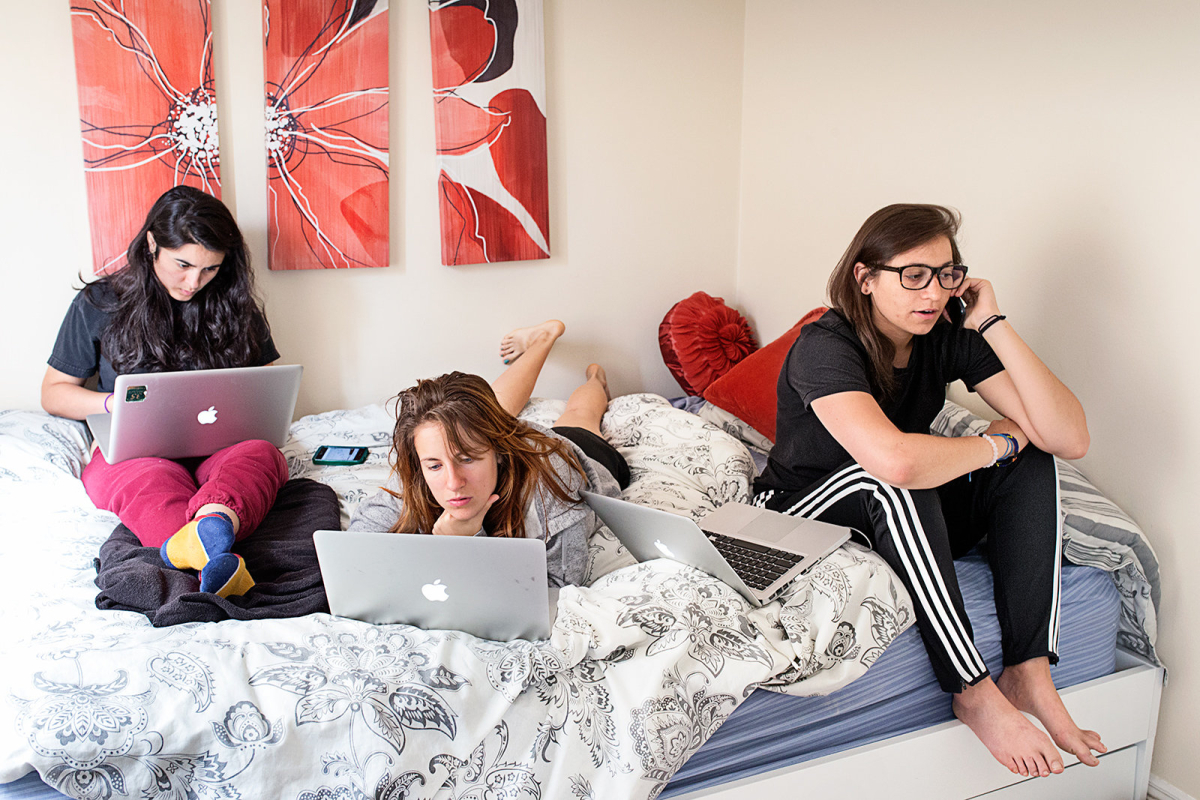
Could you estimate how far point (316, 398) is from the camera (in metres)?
2.67

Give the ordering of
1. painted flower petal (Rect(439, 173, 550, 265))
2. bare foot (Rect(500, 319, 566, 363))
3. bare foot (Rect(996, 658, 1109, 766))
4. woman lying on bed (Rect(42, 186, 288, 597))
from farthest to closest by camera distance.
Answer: bare foot (Rect(500, 319, 566, 363)) < painted flower petal (Rect(439, 173, 550, 265)) < woman lying on bed (Rect(42, 186, 288, 597)) < bare foot (Rect(996, 658, 1109, 766))

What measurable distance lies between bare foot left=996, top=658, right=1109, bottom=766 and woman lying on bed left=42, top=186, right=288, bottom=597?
1473 mm

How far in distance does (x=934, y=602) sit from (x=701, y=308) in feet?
5.06

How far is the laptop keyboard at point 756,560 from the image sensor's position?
1576mm

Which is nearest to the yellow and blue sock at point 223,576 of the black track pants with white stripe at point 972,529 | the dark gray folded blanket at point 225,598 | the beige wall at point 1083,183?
the dark gray folded blanket at point 225,598

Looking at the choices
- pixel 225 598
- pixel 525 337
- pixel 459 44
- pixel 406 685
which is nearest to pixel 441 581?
pixel 406 685

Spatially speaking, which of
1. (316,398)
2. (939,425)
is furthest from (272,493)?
(939,425)

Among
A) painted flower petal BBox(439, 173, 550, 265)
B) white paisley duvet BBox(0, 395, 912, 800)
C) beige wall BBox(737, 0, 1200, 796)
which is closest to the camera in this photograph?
white paisley duvet BBox(0, 395, 912, 800)

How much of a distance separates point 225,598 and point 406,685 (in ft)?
1.39

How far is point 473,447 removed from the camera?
1.47 meters

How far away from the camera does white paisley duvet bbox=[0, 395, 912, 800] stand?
113 cm

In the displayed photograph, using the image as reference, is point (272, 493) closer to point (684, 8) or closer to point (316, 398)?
point (316, 398)

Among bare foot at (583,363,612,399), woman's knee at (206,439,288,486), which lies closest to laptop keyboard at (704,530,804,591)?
woman's knee at (206,439,288,486)

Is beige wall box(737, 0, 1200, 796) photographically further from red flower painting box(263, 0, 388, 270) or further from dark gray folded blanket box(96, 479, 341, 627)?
dark gray folded blanket box(96, 479, 341, 627)
